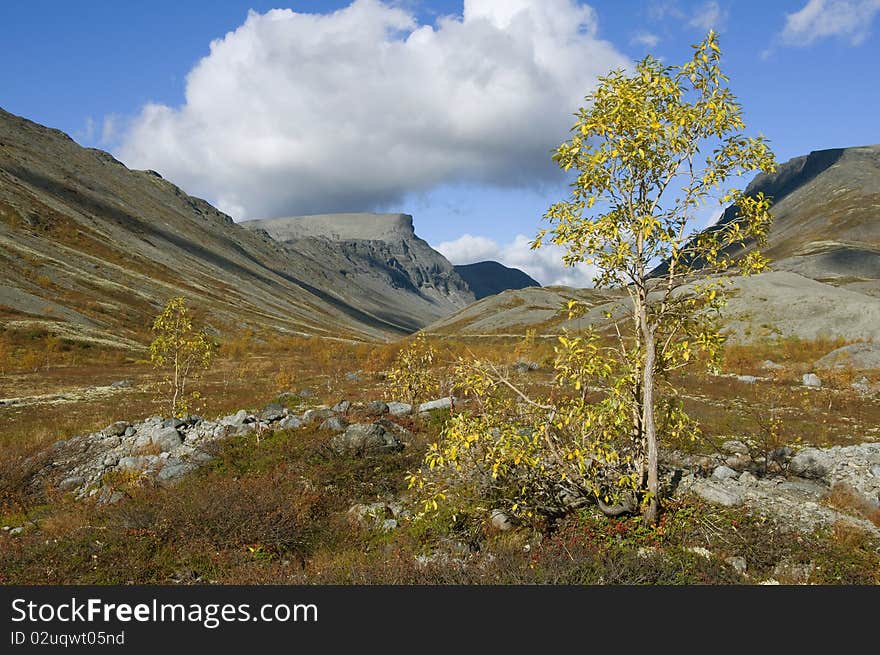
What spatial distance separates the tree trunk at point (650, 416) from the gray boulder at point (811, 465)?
7.91 meters

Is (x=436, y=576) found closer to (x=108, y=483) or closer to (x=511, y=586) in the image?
(x=511, y=586)

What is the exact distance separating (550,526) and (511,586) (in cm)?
377

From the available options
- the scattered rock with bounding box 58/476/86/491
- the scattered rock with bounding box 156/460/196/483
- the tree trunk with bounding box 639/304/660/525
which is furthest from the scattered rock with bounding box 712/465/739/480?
the scattered rock with bounding box 58/476/86/491

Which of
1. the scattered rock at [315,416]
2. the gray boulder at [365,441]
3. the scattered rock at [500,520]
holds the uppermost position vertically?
the scattered rock at [315,416]

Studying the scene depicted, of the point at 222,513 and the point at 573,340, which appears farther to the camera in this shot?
the point at 222,513

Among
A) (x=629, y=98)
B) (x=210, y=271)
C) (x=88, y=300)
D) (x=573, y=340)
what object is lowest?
(x=573, y=340)

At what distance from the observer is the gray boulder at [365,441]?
17141 millimetres

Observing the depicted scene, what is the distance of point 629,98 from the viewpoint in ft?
33.5

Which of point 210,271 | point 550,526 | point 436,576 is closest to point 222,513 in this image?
point 436,576

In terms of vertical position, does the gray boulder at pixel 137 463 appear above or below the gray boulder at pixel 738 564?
above

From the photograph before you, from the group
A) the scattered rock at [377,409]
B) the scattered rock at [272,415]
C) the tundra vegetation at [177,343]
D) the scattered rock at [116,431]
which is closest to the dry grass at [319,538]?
the scattered rock at [116,431]

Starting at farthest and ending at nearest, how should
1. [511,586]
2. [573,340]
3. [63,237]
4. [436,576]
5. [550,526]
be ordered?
1. [63,237]
2. [550,526]
3. [573,340]
4. [436,576]
5. [511,586]

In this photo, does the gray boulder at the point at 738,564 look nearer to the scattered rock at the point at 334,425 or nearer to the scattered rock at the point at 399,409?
the scattered rock at the point at 334,425

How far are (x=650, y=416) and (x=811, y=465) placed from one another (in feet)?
30.5
